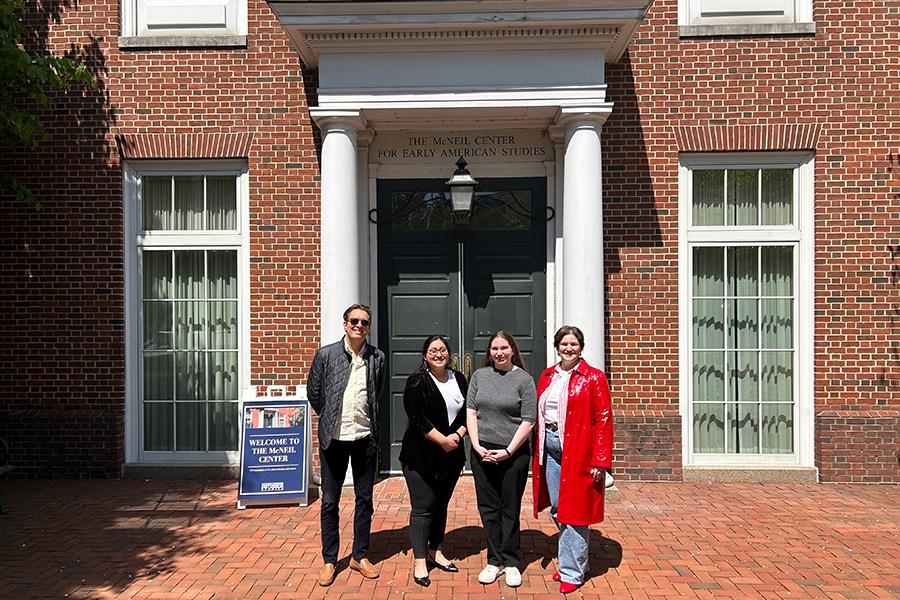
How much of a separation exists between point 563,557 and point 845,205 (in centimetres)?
517

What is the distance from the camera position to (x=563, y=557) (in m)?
4.88

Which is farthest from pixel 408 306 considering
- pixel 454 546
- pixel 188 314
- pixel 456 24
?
pixel 454 546

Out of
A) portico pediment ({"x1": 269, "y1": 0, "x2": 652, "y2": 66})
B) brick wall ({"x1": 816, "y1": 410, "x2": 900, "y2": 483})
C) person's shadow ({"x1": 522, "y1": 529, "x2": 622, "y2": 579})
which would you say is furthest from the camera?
brick wall ({"x1": 816, "y1": 410, "x2": 900, "y2": 483})

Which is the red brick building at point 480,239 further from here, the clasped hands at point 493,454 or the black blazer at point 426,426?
the clasped hands at point 493,454

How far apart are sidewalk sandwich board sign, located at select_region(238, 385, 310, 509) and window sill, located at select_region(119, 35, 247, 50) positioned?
12.5 feet

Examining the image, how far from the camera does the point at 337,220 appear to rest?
23.4 feet

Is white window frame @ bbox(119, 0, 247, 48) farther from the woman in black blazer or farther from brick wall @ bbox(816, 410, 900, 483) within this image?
brick wall @ bbox(816, 410, 900, 483)

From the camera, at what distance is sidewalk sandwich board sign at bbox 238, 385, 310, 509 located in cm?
683

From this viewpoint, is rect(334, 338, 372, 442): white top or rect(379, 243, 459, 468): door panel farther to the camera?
rect(379, 243, 459, 468): door panel

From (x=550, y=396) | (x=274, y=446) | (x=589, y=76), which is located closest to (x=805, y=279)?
(x=589, y=76)

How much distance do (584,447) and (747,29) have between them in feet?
17.5

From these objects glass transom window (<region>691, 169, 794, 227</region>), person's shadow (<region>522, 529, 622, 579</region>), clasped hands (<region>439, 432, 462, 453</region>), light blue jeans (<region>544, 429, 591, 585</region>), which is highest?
glass transom window (<region>691, 169, 794, 227</region>)

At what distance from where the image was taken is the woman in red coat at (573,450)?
4738 millimetres

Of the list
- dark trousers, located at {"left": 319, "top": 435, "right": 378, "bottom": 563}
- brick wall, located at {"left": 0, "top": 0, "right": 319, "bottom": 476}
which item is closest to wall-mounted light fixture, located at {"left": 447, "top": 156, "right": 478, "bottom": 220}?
brick wall, located at {"left": 0, "top": 0, "right": 319, "bottom": 476}
